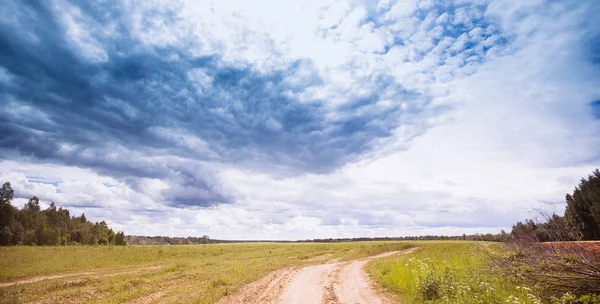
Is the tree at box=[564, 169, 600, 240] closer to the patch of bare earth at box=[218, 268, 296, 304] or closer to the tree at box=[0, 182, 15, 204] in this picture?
the patch of bare earth at box=[218, 268, 296, 304]

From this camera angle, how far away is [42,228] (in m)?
59.8

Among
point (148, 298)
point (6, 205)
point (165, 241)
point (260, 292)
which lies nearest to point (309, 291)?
point (260, 292)

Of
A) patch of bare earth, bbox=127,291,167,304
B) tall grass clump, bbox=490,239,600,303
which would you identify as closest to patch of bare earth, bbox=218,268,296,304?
patch of bare earth, bbox=127,291,167,304

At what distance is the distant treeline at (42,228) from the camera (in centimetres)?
4766

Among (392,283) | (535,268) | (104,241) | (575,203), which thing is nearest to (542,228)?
(535,268)

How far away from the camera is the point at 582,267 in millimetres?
7508

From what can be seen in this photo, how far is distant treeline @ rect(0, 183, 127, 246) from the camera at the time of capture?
Result: 47656 millimetres

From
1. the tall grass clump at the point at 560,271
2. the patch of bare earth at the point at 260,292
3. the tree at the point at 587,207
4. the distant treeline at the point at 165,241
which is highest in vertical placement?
the tree at the point at 587,207

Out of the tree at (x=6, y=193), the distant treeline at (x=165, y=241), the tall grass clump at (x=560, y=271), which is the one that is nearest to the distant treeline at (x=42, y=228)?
the tree at (x=6, y=193)

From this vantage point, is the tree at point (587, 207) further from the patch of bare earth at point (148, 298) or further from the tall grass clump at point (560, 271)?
the patch of bare earth at point (148, 298)

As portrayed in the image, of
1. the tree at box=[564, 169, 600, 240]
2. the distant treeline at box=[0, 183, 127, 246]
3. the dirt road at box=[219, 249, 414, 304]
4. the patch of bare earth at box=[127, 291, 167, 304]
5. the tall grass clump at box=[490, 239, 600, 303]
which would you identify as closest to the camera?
the tall grass clump at box=[490, 239, 600, 303]

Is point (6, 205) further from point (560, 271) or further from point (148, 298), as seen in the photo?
point (560, 271)

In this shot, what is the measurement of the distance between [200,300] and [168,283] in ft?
22.8

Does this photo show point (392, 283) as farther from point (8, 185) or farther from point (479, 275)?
point (8, 185)
